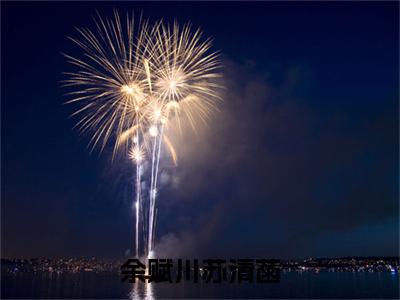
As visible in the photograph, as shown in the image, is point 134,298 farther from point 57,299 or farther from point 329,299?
point 329,299

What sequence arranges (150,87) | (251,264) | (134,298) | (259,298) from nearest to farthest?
(150,87) < (251,264) < (134,298) < (259,298)

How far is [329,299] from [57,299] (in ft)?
176

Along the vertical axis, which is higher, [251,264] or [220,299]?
[251,264]

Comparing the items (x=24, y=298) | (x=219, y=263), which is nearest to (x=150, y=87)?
(x=219, y=263)

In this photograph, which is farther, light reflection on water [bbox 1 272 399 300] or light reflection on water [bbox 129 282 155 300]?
light reflection on water [bbox 1 272 399 300]

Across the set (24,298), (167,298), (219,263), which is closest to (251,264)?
(219,263)

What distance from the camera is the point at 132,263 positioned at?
1908 cm

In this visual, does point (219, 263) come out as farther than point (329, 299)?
No

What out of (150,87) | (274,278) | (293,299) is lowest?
(293,299)

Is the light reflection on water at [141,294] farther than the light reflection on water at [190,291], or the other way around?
the light reflection on water at [190,291]

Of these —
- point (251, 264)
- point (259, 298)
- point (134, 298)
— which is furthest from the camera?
point (259, 298)

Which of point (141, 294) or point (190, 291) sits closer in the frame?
point (141, 294)

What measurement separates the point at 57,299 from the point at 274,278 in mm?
66301

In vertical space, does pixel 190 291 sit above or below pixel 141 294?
below
